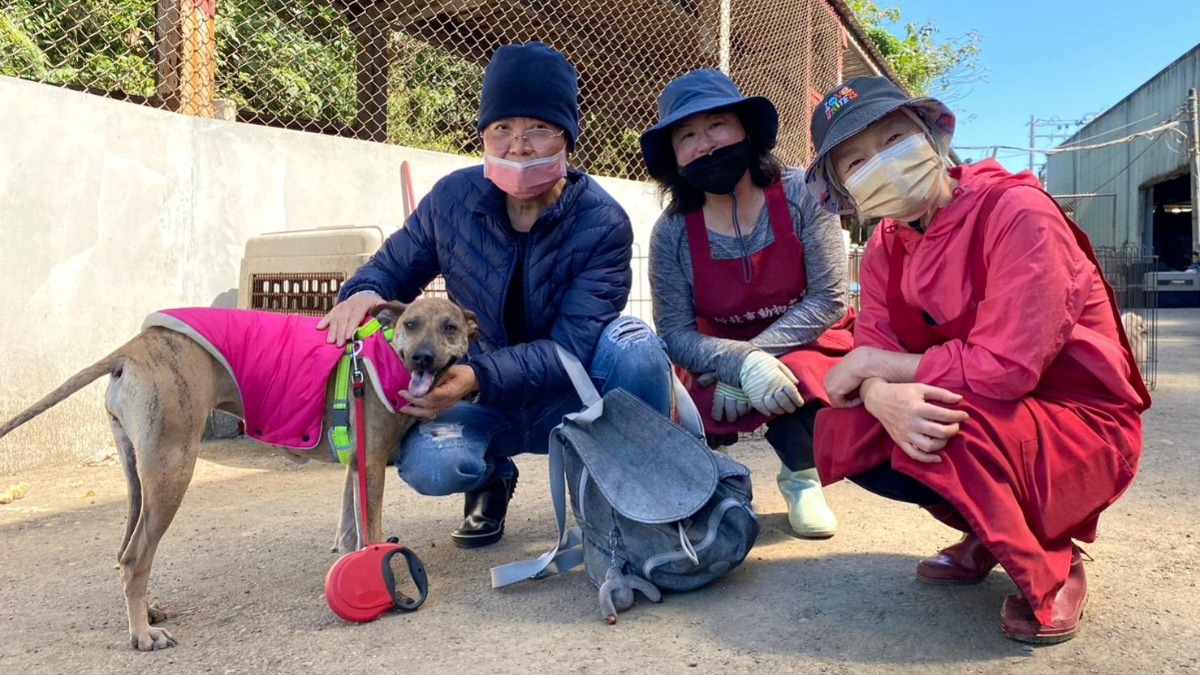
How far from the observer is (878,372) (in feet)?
7.86

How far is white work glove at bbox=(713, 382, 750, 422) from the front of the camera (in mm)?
3121

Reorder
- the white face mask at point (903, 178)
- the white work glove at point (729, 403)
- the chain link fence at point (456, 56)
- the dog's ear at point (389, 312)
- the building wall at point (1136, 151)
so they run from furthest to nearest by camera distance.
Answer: the building wall at point (1136, 151) → the chain link fence at point (456, 56) → the white work glove at point (729, 403) → the dog's ear at point (389, 312) → the white face mask at point (903, 178)

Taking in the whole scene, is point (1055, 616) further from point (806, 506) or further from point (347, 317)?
point (347, 317)

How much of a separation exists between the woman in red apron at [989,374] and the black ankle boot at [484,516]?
4.58 ft

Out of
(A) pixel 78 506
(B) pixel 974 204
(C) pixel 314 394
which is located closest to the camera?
(B) pixel 974 204

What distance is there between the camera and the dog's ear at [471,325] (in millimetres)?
3025

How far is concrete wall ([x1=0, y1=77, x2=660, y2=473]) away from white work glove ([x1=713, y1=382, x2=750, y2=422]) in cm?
350

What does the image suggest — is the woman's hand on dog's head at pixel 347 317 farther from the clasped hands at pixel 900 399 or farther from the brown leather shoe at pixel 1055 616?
the brown leather shoe at pixel 1055 616

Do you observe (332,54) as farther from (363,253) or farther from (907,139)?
(907,139)

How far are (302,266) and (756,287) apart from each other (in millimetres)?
2715

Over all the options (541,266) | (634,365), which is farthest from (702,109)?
(634,365)

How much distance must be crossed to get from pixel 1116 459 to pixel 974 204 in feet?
2.37

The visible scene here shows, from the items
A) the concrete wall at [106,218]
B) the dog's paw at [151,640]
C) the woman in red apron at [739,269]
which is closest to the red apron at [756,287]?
the woman in red apron at [739,269]

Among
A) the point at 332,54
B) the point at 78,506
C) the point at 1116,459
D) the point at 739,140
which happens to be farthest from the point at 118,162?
the point at 1116,459
